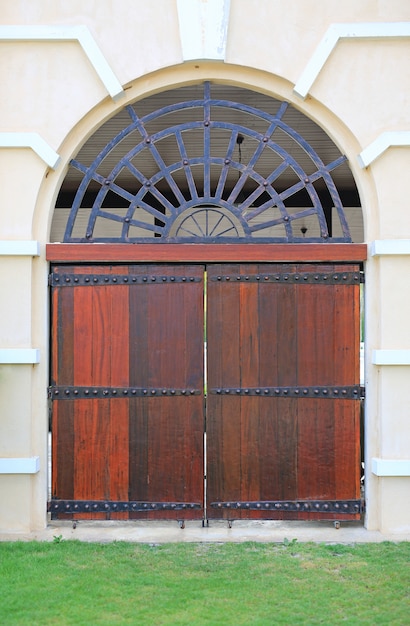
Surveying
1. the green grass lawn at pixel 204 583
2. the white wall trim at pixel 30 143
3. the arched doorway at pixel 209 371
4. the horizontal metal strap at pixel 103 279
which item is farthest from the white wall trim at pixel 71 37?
the green grass lawn at pixel 204 583

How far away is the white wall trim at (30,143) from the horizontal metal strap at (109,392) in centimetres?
182

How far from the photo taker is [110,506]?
6.59 metres

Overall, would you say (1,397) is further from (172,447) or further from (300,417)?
(300,417)

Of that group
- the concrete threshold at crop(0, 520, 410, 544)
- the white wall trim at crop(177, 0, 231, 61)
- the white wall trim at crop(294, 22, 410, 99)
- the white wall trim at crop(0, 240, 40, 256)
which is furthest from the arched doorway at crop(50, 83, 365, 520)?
the white wall trim at crop(177, 0, 231, 61)

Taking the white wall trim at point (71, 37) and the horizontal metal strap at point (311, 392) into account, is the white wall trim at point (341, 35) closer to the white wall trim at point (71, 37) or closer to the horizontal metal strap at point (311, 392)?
the white wall trim at point (71, 37)

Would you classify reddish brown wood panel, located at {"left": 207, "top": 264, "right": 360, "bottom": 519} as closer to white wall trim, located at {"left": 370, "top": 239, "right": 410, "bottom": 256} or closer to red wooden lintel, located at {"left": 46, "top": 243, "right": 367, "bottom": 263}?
red wooden lintel, located at {"left": 46, "top": 243, "right": 367, "bottom": 263}

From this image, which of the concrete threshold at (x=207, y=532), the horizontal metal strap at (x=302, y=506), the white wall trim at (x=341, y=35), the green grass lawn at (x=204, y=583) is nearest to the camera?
the green grass lawn at (x=204, y=583)

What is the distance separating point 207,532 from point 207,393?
110 centimetres

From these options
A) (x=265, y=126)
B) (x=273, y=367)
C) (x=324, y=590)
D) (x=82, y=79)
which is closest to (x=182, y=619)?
(x=324, y=590)

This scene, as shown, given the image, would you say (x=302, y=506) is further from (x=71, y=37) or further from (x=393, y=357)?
(x=71, y=37)

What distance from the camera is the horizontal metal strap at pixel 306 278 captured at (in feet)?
21.8

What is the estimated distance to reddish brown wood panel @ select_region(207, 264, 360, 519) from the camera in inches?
260

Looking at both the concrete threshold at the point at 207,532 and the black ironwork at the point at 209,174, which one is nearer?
the concrete threshold at the point at 207,532

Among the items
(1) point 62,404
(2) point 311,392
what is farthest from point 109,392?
(2) point 311,392
